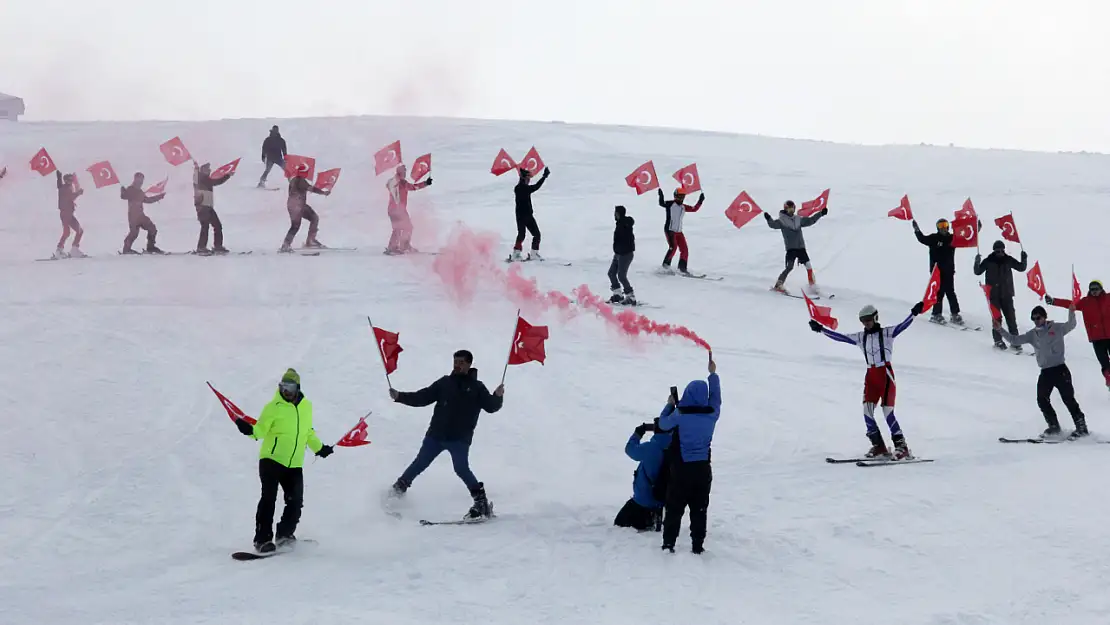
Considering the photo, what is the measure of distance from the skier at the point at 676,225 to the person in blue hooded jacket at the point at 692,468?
9.13 meters

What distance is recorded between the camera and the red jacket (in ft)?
40.3

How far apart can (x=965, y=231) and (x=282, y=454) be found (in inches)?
473

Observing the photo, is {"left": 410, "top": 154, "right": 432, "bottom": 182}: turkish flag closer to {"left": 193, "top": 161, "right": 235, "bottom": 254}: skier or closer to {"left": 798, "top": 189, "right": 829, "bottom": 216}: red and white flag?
{"left": 193, "top": 161, "right": 235, "bottom": 254}: skier

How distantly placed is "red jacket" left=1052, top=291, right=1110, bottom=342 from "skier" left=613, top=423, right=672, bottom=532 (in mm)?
6584

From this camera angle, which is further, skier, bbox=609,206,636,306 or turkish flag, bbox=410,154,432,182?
turkish flag, bbox=410,154,432,182

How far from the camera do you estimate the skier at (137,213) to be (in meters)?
18.6

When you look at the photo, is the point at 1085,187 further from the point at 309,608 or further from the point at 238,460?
the point at 309,608

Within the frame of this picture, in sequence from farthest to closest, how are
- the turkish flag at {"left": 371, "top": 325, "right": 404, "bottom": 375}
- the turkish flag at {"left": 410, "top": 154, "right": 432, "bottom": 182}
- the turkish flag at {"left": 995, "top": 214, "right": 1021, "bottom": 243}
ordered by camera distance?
the turkish flag at {"left": 410, "top": 154, "right": 432, "bottom": 182} < the turkish flag at {"left": 995, "top": 214, "right": 1021, "bottom": 243} < the turkish flag at {"left": 371, "top": 325, "right": 404, "bottom": 375}

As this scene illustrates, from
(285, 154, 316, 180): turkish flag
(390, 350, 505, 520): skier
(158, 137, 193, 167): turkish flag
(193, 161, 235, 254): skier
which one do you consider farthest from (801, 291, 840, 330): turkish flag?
(158, 137, 193, 167): turkish flag

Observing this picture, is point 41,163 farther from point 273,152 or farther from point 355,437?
point 355,437

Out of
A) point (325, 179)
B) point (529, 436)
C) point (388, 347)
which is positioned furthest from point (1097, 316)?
point (325, 179)

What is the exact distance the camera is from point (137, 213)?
738 inches

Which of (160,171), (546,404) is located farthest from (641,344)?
(160,171)

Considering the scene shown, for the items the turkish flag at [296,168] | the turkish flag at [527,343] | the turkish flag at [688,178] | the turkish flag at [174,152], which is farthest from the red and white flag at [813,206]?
the turkish flag at [174,152]
